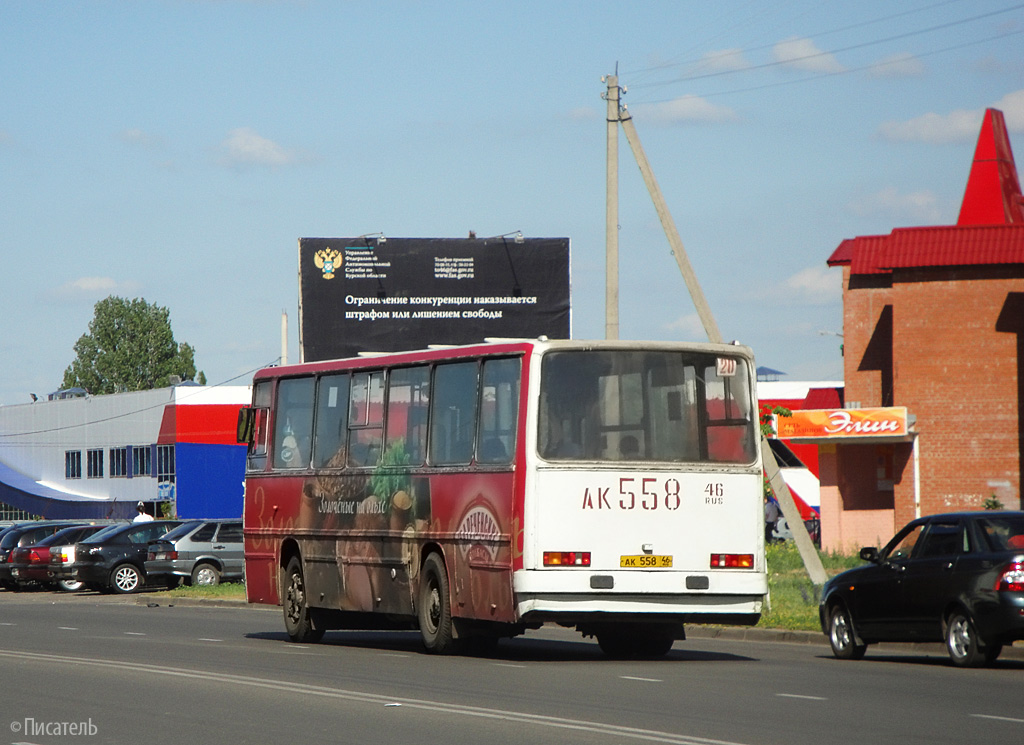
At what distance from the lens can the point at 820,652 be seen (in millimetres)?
18719

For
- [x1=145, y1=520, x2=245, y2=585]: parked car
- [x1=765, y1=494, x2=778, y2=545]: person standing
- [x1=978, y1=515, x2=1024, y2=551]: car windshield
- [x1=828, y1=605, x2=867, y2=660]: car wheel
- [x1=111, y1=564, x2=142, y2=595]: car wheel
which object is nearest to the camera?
[x1=978, y1=515, x2=1024, y2=551]: car windshield

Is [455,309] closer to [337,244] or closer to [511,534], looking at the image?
[337,244]

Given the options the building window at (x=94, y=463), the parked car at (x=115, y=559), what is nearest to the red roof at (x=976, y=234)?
the parked car at (x=115, y=559)

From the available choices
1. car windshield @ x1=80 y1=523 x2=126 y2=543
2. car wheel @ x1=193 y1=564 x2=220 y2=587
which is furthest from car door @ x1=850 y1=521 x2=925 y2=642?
car windshield @ x1=80 y1=523 x2=126 y2=543

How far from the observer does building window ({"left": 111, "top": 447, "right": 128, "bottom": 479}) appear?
7538 centimetres

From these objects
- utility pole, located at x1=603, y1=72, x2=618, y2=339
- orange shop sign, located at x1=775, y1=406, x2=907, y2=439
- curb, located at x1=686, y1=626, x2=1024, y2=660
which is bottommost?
curb, located at x1=686, y1=626, x2=1024, y2=660

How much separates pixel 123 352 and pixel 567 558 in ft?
358

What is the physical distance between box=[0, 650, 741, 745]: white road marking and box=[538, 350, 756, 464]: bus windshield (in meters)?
3.68

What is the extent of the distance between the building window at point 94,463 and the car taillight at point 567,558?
214ft

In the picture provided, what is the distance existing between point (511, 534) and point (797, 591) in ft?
36.7

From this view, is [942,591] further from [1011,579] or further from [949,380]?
[949,380]

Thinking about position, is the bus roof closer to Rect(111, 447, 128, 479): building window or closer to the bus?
the bus

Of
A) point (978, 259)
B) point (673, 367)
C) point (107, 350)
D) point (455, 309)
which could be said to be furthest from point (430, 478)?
point (107, 350)

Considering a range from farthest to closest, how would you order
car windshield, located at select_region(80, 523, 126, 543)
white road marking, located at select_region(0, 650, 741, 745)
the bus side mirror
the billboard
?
the billboard < car windshield, located at select_region(80, 523, 126, 543) < the bus side mirror < white road marking, located at select_region(0, 650, 741, 745)
